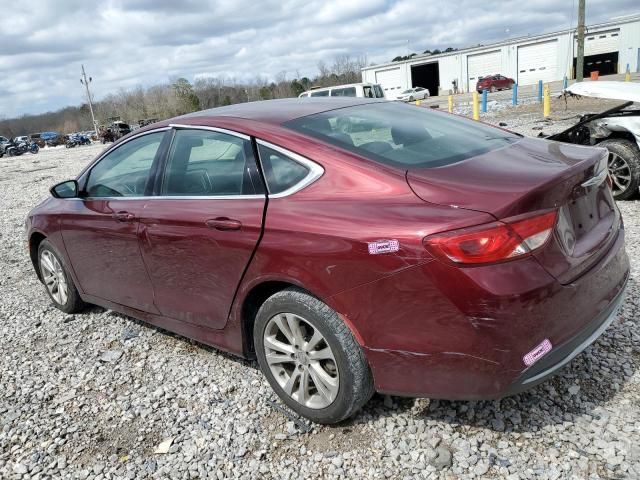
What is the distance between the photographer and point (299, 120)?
9.44 feet

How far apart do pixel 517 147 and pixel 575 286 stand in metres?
0.92

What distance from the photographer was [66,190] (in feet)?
13.4

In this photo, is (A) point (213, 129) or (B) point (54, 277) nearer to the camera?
(A) point (213, 129)

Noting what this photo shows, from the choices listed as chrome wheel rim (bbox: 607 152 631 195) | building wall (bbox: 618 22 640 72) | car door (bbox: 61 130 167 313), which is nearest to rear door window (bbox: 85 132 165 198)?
car door (bbox: 61 130 167 313)

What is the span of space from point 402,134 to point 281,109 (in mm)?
763

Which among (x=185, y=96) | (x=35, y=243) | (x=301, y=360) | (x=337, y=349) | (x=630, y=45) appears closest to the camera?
(x=337, y=349)

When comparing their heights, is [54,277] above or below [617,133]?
below

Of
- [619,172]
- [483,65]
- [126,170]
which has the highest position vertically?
[126,170]

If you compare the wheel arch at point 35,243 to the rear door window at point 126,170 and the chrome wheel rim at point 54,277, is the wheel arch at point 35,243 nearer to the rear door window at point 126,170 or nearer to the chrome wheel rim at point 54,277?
the chrome wheel rim at point 54,277

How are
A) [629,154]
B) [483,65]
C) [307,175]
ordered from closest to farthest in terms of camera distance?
[307,175], [629,154], [483,65]

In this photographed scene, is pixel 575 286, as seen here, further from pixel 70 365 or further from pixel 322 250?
pixel 70 365

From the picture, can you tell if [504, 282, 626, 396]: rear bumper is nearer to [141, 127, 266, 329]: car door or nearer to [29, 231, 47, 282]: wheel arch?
[141, 127, 266, 329]: car door

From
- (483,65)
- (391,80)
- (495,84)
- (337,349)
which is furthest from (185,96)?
(337,349)

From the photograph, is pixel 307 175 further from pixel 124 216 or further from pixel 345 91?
pixel 345 91
